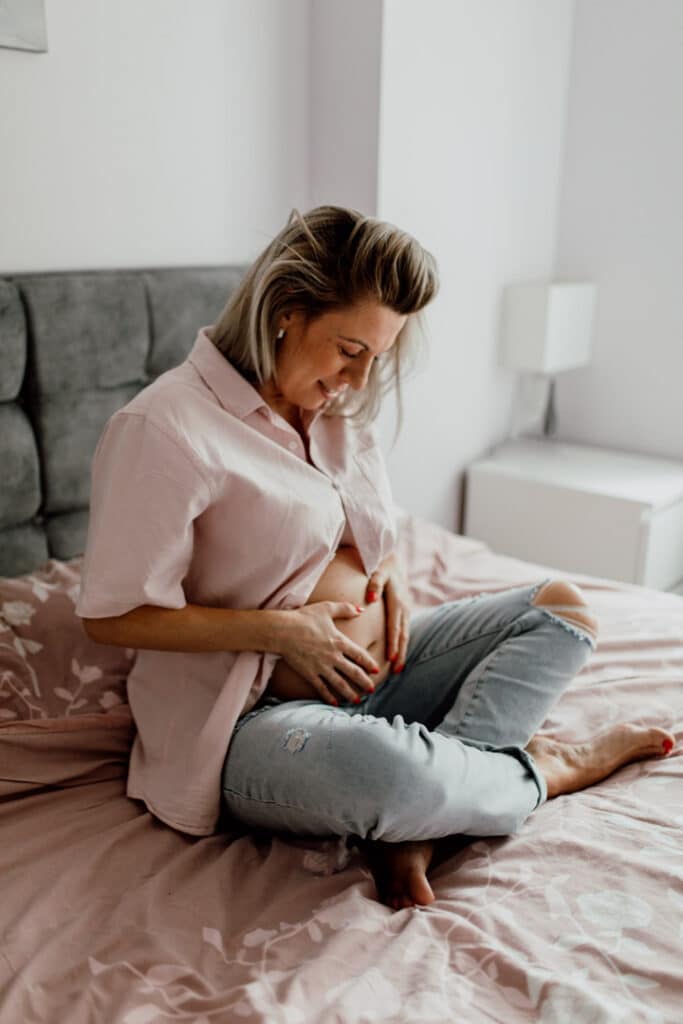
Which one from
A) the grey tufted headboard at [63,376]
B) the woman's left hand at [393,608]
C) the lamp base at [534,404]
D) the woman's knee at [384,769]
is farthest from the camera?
the lamp base at [534,404]

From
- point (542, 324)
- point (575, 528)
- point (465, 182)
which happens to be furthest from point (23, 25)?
point (575, 528)

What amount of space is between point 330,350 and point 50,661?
546 millimetres

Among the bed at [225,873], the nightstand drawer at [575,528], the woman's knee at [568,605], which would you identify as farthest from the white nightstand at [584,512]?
the woman's knee at [568,605]

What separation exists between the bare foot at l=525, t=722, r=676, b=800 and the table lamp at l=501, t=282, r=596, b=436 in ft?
4.66

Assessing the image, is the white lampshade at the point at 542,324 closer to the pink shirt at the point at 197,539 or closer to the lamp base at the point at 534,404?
the lamp base at the point at 534,404

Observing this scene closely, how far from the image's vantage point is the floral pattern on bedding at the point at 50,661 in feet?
3.97

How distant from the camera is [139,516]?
3.50 feet

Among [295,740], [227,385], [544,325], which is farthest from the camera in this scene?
[544,325]

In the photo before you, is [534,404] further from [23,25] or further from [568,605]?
[23,25]

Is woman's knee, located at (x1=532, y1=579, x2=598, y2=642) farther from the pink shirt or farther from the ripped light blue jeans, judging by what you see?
the pink shirt

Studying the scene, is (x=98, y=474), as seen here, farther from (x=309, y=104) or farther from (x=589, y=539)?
(x=589, y=539)

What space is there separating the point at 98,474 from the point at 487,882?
628 millimetres

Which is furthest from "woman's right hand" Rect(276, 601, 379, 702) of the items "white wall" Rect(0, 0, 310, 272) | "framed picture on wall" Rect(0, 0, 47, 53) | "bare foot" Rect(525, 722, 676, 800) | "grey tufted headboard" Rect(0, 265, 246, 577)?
"framed picture on wall" Rect(0, 0, 47, 53)

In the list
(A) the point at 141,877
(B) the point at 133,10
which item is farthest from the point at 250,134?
(A) the point at 141,877
